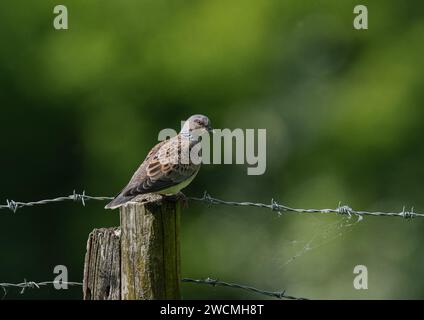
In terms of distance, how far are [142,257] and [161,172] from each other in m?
2.34

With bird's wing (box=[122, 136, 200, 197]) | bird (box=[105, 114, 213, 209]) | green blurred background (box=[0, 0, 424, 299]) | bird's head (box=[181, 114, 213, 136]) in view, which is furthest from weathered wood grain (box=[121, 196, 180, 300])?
green blurred background (box=[0, 0, 424, 299])

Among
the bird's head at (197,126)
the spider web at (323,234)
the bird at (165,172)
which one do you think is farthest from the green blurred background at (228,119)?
the bird at (165,172)

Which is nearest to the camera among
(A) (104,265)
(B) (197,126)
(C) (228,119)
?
(A) (104,265)

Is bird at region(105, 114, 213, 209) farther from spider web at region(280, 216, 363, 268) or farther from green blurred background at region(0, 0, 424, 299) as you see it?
green blurred background at region(0, 0, 424, 299)

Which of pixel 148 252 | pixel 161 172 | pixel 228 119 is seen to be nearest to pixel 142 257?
pixel 148 252

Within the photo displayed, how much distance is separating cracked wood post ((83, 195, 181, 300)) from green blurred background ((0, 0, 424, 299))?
8.96 m

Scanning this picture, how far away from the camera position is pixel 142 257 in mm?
5160

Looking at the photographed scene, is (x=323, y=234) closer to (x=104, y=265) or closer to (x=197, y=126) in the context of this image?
(x=197, y=126)

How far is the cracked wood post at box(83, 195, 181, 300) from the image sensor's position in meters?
5.17

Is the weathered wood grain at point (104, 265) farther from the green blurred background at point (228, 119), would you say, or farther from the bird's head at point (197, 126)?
the green blurred background at point (228, 119)

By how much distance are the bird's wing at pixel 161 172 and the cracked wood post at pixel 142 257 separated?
6.29 ft

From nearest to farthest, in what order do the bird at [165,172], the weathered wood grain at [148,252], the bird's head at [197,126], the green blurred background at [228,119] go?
1. the weathered wood grain at [148,252]
2. the bird at [165,172]
3. the bird's head at [197,126]
4. the green blurred background at [228,119]

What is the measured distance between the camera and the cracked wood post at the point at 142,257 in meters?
5.17
